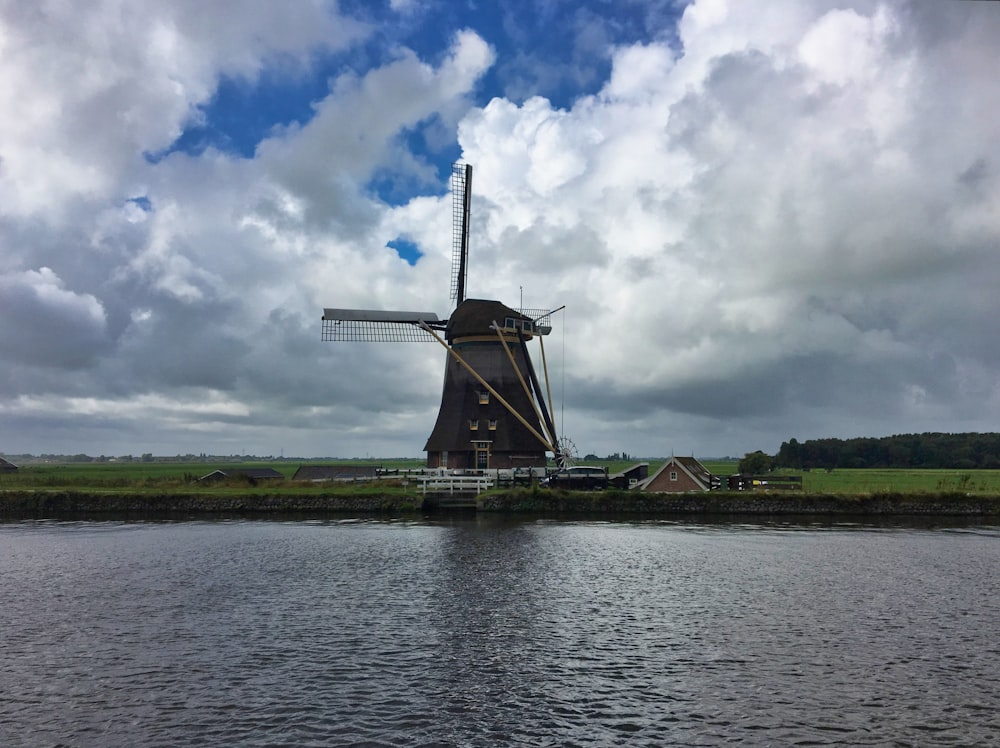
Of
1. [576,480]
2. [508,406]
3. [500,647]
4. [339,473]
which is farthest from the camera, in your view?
[339,473]

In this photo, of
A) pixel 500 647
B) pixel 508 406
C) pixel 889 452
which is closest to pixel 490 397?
pixel 508 406

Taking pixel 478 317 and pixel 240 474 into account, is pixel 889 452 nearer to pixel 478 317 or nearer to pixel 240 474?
pixel 478 317

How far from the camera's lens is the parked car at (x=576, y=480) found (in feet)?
154

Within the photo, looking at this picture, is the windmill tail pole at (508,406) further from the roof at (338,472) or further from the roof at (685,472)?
the roof at (338,472)

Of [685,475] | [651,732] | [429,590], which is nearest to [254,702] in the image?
[651,732]

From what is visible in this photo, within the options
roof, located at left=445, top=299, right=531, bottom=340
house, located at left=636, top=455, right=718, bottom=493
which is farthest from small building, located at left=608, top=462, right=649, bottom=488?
roof, located at left=445, top=299, right=531, bottom=340

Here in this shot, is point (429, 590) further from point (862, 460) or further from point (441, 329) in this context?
point (862, 460)

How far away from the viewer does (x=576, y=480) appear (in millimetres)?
47281

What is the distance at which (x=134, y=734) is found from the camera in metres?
10.7

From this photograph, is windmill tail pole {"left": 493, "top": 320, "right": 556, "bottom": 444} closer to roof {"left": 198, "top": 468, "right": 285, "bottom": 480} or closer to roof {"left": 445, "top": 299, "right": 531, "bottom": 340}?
roof {"left": 445, "top": 299, "right": 531, "bottom": 340}

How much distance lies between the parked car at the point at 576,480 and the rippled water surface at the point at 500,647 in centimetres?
1805

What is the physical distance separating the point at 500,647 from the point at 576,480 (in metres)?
32.5

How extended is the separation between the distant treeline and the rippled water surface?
Answer: 401 feet

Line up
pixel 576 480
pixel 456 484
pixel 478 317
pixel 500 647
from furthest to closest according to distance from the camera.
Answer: pixel 478 317, pixel 576 480, pixel 456 484, pixel 500 647
